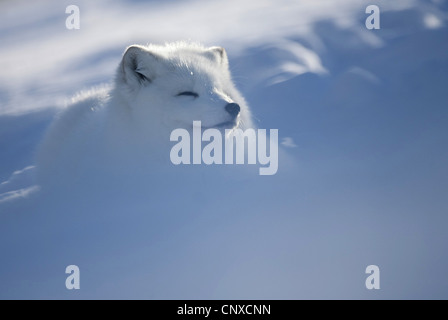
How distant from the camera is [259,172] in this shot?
11.0ft

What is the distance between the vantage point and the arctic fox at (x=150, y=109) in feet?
10.0

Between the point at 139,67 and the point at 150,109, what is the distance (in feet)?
0.80

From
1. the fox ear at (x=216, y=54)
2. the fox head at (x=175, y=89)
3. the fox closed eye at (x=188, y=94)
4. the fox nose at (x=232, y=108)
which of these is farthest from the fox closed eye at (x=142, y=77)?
the fox nose at (x=232, y=108)

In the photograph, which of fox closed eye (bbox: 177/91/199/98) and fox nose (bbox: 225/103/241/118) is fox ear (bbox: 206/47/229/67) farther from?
fox nose (bbox: 225/103/241/118)

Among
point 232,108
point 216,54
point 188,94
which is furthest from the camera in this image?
point 216,54

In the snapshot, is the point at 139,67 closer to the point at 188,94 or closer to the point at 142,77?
the point at 142,77

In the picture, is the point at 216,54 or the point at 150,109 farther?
the point at 216,54

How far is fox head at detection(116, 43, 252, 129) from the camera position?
3.01 meters

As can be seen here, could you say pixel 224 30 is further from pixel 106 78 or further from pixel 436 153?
pixel 436 153

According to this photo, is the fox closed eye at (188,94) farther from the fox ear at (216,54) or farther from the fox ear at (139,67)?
the fox ear at (216,54)

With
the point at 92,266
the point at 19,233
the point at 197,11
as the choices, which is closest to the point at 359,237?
the point at 92,266

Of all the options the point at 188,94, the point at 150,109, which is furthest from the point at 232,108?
the point at 150,109

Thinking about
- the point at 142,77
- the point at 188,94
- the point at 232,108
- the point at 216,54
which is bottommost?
the point at 232,108

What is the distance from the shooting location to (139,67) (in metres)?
3.15
